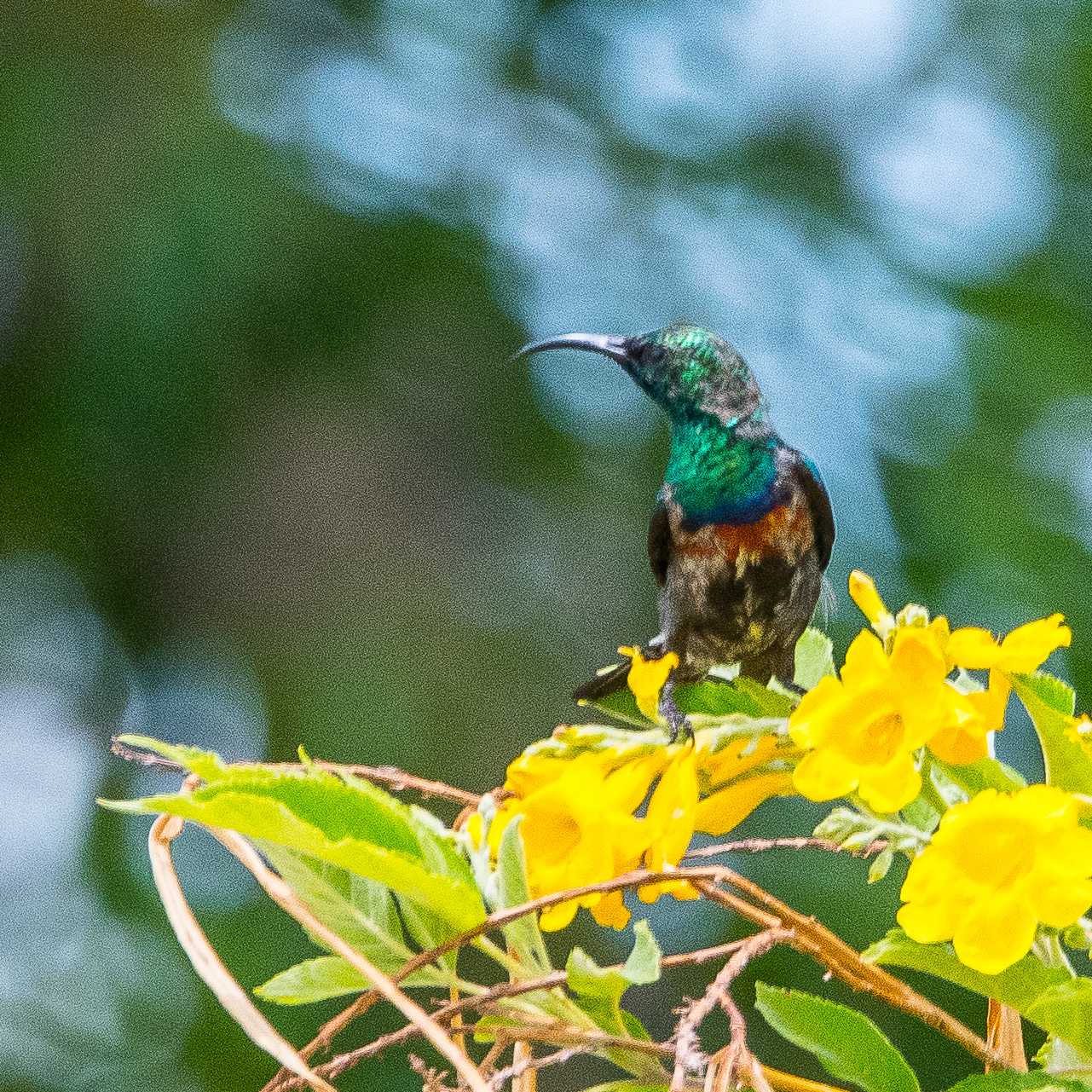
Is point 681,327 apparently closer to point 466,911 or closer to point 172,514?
point 466,911

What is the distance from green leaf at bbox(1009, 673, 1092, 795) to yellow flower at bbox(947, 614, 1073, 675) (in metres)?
0.02

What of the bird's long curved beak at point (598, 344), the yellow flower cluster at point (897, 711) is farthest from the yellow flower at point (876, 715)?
the bird's long curved beak at point (598, 344)

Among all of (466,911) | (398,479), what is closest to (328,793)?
(466,911)

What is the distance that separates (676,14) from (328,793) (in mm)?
1631

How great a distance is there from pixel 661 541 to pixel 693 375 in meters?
0.07

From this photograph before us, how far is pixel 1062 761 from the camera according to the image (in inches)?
11.7

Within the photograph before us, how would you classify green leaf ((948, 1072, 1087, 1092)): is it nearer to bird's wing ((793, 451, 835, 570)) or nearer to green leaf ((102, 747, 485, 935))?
green leaf ((102, 747, 485, 935))

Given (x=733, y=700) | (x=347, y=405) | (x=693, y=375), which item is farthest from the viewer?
(x=347, y=405)

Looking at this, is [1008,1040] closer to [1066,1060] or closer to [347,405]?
[1066,1060]

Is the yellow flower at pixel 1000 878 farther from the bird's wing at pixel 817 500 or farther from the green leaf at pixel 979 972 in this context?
the bird's wing at pixel 817 500

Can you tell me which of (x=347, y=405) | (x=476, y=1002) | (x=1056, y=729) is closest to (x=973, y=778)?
(x=1056, y=729)

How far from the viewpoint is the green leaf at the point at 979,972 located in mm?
274

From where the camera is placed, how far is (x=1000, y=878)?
0.25 metres

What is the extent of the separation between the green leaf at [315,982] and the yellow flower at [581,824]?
48 millimetres
